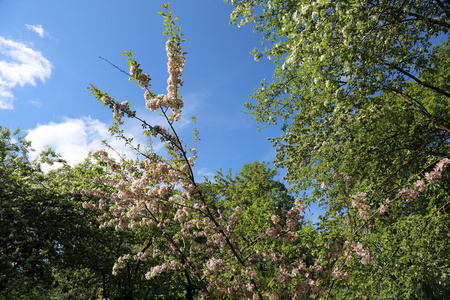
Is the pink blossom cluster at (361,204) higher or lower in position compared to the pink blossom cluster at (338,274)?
higher

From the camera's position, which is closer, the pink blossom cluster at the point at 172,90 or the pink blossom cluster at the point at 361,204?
the pink blossom cluster at the point at 172,90

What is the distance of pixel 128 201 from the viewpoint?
23.5 feet

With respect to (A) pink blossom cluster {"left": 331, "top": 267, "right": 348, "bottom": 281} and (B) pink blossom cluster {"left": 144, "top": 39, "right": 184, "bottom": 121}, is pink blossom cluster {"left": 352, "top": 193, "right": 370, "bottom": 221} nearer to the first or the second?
(A) pink blossom cluster {"left": 331, "top": 267, "right": 348, "bottom": 281}

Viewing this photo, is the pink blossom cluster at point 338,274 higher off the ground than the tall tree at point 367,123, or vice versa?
the tall tree at point 367,123

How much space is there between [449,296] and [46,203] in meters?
18.7

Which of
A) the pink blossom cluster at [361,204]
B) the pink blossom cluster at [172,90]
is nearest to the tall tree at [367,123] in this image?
the pink blossom cluster at [361,204]

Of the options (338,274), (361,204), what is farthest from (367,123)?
(338,274)

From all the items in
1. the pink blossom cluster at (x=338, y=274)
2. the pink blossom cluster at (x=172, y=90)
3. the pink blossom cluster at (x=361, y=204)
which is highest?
the pink blossom cluster at (x=172, y=90)

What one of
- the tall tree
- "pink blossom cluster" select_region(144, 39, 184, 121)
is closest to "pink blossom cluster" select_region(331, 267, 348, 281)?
the tall tree

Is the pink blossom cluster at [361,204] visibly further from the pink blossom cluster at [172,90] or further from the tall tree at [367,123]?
the pink blossom cluster at [172,90]

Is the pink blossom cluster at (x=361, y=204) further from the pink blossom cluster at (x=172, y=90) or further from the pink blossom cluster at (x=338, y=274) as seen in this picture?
the pink blossom cluster at (x=172, y=90)

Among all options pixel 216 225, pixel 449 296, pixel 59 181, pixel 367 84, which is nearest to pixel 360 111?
pixel 367 84

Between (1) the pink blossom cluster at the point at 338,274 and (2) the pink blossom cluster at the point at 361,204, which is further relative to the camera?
(2) the pink blossom cluster at the point at 361,204

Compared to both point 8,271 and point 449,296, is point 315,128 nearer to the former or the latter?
point 449,296
